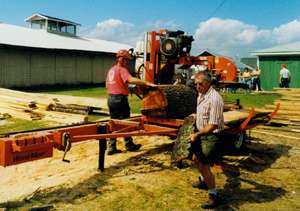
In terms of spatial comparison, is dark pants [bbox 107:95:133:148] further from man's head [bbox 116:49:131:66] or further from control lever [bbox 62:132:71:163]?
control lever [bbox 62:132:71:163]

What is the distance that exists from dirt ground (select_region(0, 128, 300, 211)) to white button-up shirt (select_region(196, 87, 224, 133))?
3.79ft

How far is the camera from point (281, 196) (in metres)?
5.75

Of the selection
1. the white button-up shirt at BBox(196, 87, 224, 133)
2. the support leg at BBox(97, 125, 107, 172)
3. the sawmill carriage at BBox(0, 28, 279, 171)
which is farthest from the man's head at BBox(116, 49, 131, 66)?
the white button-up shirt at BBox(196, 87, 224, 133)

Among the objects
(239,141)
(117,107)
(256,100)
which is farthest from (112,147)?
(256,100)

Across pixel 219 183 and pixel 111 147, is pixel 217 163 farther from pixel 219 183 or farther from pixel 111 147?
pixel 111 147

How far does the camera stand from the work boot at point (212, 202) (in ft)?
17.0

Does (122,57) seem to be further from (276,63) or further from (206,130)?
(276,63)

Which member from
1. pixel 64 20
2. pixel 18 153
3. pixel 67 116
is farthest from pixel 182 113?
pixel 64 20

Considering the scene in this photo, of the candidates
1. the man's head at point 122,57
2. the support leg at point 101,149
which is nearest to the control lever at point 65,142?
the support leg at point 101,149

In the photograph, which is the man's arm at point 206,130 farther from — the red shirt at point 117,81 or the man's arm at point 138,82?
the red shirt at point 117,81

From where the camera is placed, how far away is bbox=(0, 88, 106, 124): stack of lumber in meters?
12.2

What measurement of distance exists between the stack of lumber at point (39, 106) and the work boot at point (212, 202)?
673cm

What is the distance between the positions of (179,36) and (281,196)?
16.1 feet

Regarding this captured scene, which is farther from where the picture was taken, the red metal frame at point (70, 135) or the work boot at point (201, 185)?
the work boot at point (201, 185)
